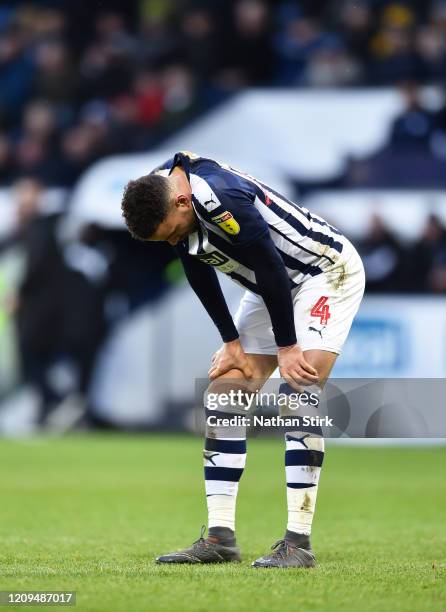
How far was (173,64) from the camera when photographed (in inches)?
617

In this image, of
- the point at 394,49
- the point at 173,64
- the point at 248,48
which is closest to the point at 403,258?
the point at 394,49

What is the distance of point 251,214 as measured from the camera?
4.99m

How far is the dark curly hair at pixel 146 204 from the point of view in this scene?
16.1 feet

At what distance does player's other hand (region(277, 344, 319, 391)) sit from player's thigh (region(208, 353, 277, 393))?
0.32 metres

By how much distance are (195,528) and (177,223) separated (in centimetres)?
241

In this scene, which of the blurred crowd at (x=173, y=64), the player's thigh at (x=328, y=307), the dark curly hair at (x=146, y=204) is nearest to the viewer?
the dark curly hair at (x=146, y=204)

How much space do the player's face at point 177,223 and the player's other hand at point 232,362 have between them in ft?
2.14

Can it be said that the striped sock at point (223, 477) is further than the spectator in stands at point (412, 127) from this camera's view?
No

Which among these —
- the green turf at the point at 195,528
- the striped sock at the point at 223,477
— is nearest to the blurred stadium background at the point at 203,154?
the green turf at the point at 195,528

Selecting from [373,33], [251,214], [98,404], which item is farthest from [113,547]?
[373,33]

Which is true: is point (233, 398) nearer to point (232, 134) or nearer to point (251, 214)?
point (251, 214)

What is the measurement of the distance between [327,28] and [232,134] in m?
2.10

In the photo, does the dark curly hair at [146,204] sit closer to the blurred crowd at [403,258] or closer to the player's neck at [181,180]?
the player's neck at [181,180]

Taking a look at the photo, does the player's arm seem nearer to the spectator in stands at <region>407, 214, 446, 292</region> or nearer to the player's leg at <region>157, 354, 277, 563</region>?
the player's leg at <region>157, 354, 277, 563</region>
